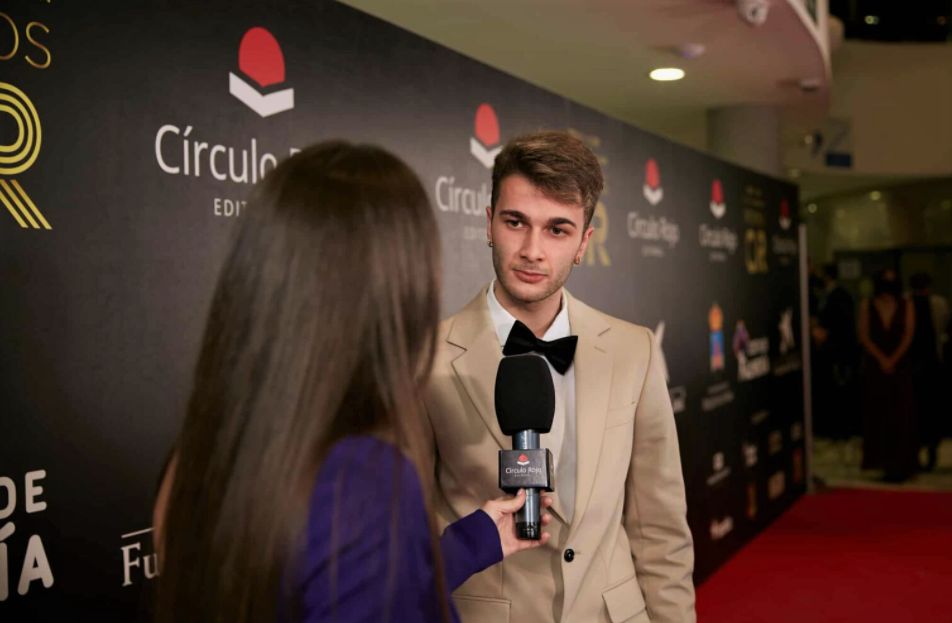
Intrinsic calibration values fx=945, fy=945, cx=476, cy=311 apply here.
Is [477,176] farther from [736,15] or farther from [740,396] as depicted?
[740,396]

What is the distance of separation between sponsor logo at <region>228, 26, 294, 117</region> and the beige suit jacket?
86cm

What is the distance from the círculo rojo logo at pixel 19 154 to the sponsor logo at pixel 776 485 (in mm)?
5850

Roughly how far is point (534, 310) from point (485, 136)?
1.53 m

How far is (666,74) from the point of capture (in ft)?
21.4

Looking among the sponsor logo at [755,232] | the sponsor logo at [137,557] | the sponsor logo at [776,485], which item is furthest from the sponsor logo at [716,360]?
the sponsor logo at [137,557]

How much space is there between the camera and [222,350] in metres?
1.03

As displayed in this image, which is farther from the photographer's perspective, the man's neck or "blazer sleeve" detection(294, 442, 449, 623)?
the man's neck

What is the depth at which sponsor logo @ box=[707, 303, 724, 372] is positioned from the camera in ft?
18.1

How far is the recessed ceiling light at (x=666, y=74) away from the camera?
251 inches

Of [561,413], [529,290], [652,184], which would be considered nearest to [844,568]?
[652,184]

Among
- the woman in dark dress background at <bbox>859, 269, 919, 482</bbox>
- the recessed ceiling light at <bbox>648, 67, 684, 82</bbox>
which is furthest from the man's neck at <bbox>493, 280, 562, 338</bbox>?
the woman in dark dress background at <bbox>859, 269, 919, 482</bbox>

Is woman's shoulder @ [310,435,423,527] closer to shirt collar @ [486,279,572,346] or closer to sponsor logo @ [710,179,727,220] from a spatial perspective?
shirt collar @ [486,279,572,346]

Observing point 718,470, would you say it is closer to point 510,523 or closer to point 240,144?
point 240,144

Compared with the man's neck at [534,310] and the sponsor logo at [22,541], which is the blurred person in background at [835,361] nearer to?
the man's neck at [534,310]
